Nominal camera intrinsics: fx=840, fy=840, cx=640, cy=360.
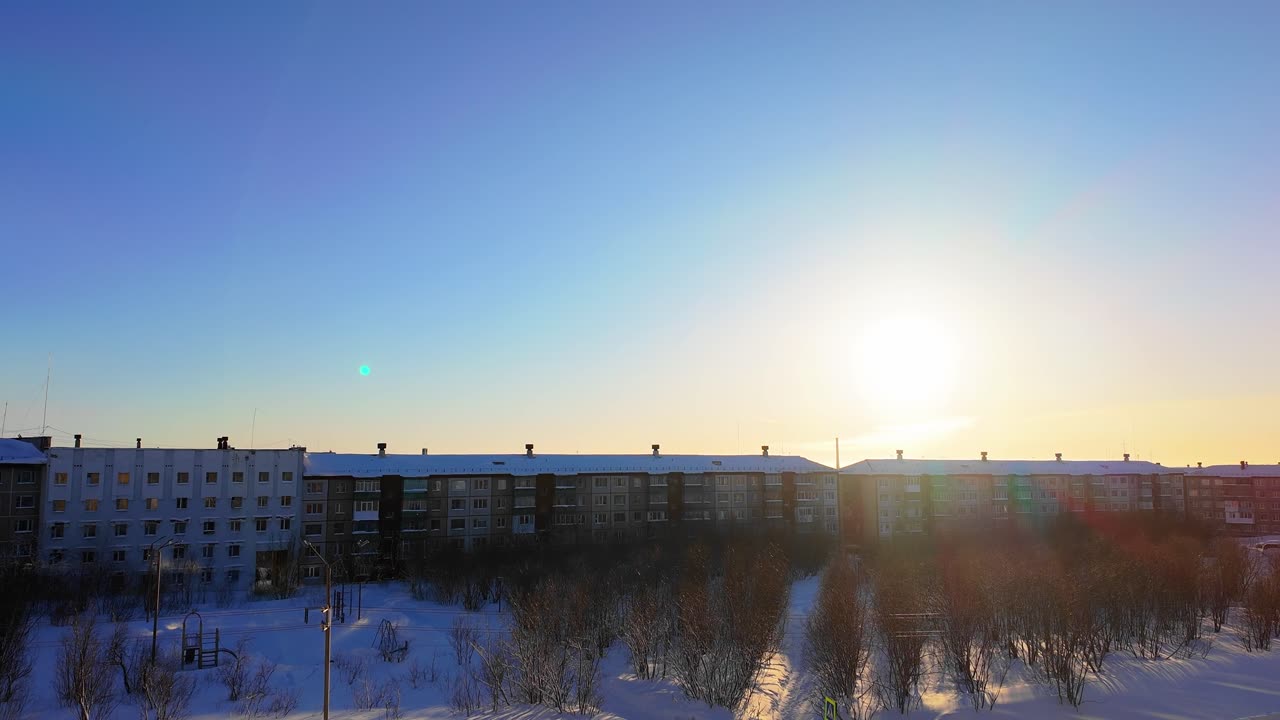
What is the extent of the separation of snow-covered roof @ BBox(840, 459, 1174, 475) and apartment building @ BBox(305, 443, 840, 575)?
207 inches

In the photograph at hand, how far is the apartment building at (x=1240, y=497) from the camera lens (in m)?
106

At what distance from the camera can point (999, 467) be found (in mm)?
94438

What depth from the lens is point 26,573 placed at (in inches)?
1949

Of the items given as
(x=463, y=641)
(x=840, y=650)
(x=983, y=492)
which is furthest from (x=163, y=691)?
(x=983, y=492)

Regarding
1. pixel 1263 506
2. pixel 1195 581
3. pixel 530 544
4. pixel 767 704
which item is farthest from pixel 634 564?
pixel 1263 506

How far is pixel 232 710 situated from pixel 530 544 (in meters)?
36.8

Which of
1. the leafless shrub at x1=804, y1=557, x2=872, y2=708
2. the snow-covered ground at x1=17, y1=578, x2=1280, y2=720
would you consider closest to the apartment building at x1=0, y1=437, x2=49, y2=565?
the snow-covered ground at x1=17, y1=578, x2=1280, y2=720

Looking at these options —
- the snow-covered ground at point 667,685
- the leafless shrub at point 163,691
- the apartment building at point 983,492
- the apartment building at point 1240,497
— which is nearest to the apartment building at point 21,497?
the snow-covered ground at point 667,685

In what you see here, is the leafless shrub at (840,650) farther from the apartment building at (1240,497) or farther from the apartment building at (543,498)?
the apartment building at (1240,497)

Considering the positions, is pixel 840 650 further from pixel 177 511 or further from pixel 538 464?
pixel 177 511

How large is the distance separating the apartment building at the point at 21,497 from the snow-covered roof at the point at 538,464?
1728 centimetres

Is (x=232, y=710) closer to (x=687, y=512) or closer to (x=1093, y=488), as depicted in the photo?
(x=687, y=512)

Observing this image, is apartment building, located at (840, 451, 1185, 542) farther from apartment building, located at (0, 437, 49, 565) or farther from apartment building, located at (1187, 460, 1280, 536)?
apartment building, located at (0, 437, 49, 565)

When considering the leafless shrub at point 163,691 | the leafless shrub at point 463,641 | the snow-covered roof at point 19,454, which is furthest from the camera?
the snow-covered roof at point 19,454
